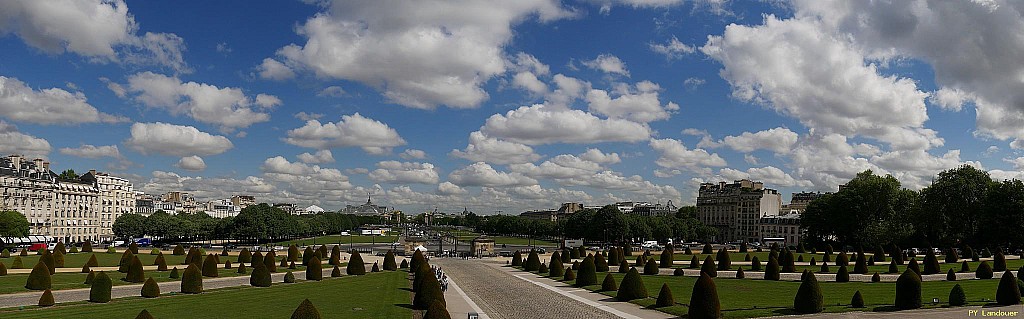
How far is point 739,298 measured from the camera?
126 feet

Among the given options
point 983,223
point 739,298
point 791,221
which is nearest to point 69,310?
point 739,298

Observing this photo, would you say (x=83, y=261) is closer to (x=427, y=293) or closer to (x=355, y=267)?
(x=355, y=267)

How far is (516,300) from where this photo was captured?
40625 mm

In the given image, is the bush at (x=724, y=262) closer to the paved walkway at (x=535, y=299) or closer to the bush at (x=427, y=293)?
the paved walkway at (x=535, y=299)

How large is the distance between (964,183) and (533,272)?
5392cm

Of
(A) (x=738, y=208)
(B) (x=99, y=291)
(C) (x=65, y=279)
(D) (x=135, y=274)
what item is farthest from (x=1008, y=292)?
(A) (x=738, y=208)

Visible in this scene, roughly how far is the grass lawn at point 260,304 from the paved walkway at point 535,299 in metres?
4.25

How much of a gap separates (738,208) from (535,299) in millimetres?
137707

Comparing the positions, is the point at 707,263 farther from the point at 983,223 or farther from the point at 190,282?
the point at 983,223

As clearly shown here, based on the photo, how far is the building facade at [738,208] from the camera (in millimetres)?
164500

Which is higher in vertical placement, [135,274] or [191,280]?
[191,280]

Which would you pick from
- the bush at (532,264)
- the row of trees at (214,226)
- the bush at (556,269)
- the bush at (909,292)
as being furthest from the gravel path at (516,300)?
the row of trees at (214,226)

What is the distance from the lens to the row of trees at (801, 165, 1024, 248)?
8069 cm

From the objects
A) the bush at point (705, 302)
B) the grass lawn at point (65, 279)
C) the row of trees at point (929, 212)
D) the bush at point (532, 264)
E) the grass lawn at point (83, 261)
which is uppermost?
the row of trees at point (929, 212)
